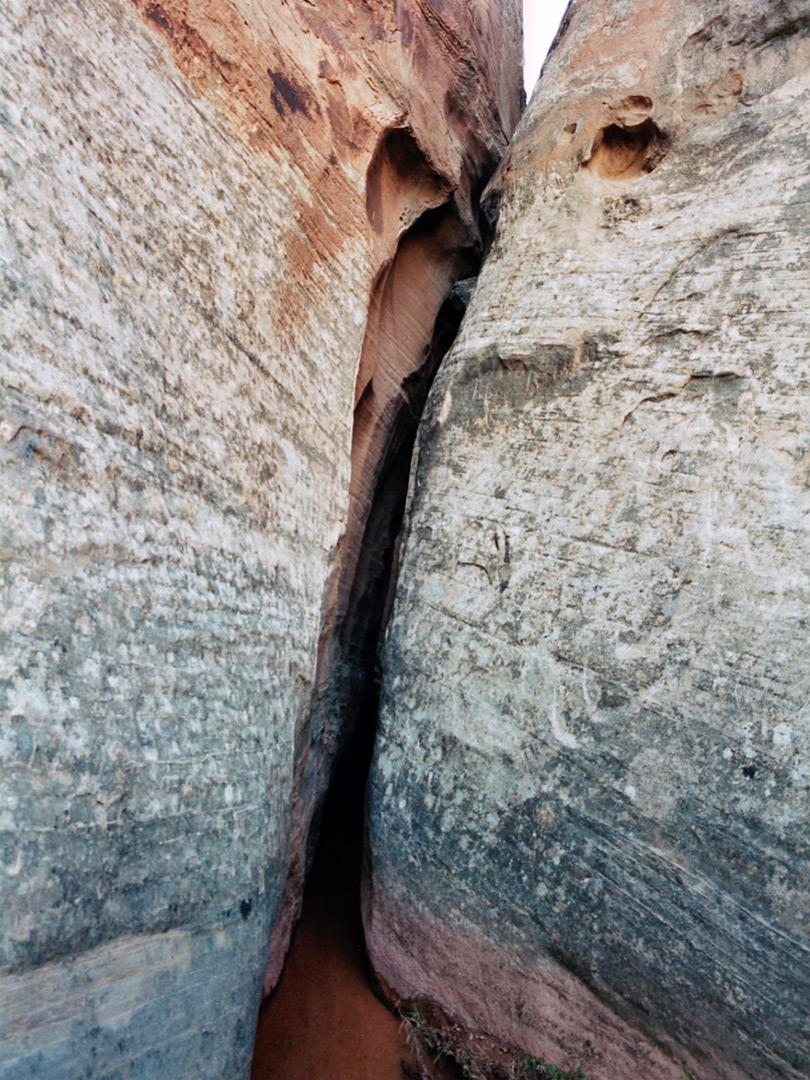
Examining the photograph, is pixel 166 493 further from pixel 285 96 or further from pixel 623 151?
pixel 623 151

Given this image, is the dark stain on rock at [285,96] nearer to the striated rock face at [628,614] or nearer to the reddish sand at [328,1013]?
the striated rock face at [628,614]

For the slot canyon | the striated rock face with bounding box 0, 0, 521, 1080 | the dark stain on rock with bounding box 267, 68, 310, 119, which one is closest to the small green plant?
the slot canyon

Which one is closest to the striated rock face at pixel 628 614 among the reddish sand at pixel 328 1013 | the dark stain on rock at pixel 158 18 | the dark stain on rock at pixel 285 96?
the reddish sand at pixel 328 1013

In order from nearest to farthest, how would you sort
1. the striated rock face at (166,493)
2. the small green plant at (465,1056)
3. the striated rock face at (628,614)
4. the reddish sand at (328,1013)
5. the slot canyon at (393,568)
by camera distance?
the striated rock face at (166,493) < the slot canyon at (393,568) < the striated rock face at (628,614) < the small green plant at (465,1056) < the reddish sand at (328,1013)

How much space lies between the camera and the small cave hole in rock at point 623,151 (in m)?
4.52

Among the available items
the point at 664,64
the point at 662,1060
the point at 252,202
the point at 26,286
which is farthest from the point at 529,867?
the point at 664,64

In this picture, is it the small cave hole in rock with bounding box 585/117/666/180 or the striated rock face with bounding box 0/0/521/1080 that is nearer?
the striated rock face with bounding box 0/0/521/1080

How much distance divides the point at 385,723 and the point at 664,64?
396cm

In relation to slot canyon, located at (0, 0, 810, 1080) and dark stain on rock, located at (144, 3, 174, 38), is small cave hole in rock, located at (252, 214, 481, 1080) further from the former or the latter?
dark stain on rock, located at (144, 3, 174, 38)

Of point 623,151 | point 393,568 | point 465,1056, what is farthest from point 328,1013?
point 623,151

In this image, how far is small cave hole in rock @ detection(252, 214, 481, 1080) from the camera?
144 inches

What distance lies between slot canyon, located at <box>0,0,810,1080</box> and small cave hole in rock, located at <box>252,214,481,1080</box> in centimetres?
3

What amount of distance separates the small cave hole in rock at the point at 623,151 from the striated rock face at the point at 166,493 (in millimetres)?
1296

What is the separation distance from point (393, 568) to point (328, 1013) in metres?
2.18
